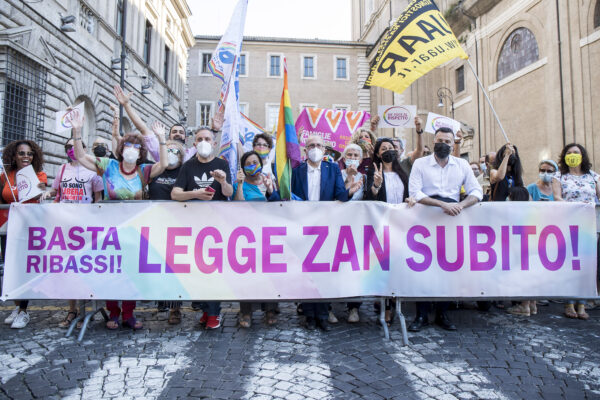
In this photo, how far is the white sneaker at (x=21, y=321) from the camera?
4.09m

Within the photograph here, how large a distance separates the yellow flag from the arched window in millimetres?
14265

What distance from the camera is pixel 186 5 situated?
2566 cm

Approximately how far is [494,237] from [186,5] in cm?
2662

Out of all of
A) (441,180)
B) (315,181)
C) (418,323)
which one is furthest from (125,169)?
(418,323)

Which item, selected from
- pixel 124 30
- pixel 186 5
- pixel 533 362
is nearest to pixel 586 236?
pixel 533 362

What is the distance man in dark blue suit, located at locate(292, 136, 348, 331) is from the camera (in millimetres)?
4230

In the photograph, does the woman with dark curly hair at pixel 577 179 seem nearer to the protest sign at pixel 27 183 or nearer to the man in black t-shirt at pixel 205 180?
the man in black t-shirt at pixel 205 180

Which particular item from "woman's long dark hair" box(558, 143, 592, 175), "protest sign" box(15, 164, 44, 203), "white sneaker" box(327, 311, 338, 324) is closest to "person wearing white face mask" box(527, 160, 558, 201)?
"woman's long dark hair" box(558, 143, 592, 175)

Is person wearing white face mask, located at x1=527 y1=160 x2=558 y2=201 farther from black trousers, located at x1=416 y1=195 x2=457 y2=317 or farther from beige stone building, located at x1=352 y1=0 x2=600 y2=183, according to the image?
beige stone building, located at x1=352 y1=0 x2=600 y2=183

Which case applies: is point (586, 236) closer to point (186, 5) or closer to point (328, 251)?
point (328, 251)

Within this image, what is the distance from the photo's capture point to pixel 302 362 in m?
3.22

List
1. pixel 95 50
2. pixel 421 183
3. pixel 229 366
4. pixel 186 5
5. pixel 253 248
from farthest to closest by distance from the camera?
pixel 186 5
pixel 95 50
pixel 421 183
pixel 253 248
pixel 229 366

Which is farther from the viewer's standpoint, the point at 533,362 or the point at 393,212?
the point at 393,212

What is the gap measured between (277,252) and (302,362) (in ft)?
3.56
